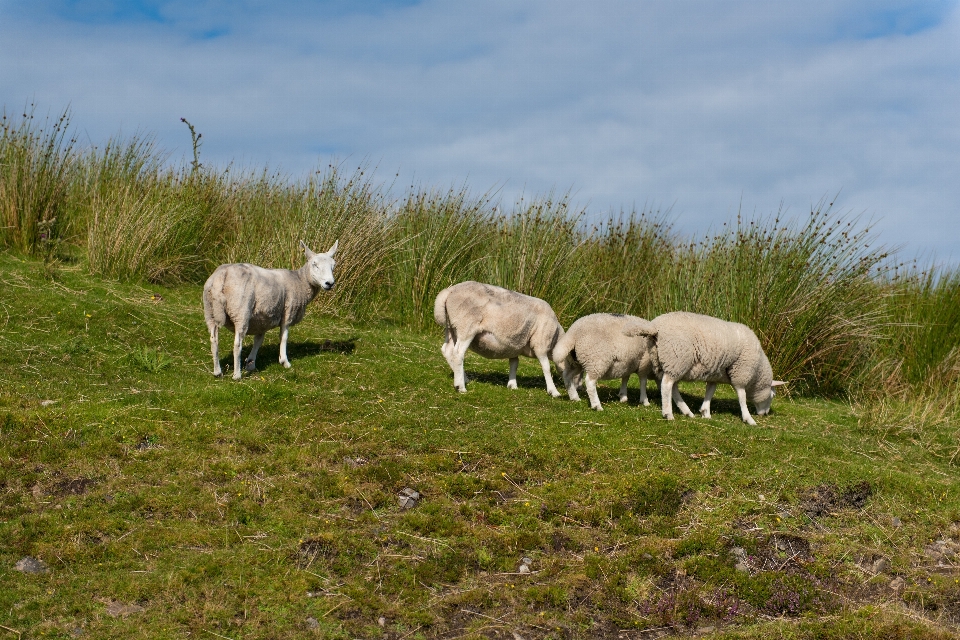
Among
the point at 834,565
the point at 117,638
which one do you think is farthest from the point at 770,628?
the point at 117,638

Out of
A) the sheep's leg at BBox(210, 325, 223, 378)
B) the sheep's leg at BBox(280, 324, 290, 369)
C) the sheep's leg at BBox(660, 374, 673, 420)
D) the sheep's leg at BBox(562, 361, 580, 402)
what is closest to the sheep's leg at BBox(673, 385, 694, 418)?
the sheep's leg at BBox(660, 374, 673, 420)

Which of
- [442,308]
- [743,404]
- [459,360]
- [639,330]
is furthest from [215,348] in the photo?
[743,404]

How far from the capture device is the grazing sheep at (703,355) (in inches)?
402

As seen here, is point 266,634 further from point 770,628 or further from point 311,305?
point 311,305

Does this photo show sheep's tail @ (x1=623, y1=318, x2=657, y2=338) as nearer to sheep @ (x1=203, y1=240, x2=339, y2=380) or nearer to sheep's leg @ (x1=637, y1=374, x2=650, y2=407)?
sheep's leg @ (x1=637, y1=374, x2=650, y2=407)

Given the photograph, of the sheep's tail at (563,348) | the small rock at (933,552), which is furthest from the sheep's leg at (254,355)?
the small rock at (933,552)

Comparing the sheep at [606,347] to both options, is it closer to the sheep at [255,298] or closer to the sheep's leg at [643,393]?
the sheep's leg at [643,393]

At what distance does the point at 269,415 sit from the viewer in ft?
30.9

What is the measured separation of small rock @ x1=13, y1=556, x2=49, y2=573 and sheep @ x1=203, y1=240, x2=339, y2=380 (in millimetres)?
4564

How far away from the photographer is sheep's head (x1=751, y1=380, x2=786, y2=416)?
11297mm

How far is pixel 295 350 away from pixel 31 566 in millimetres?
6864

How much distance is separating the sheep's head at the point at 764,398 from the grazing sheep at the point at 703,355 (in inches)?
11.7

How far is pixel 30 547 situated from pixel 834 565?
6236 mm

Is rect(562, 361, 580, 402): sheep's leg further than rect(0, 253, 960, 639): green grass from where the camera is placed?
Yes
